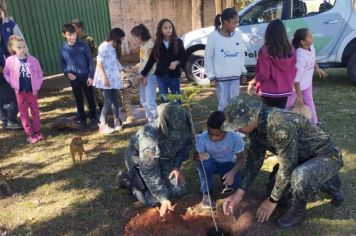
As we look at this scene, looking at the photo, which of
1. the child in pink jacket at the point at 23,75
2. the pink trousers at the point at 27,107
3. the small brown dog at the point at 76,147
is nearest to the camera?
the small brown dog at the point at 76,147

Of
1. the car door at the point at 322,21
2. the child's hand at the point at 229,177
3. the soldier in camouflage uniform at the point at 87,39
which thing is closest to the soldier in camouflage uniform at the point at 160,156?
the child's hand at the point at 229,177

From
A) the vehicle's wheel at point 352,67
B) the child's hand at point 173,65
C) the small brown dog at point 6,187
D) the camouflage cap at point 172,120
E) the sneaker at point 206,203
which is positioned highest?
the child's hand at point 173,65

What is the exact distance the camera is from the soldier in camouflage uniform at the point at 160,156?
323 centimetres

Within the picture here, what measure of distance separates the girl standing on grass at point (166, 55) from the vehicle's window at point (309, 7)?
11.4 ft

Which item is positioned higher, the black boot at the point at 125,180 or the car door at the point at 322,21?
the car door at the point at 322,21

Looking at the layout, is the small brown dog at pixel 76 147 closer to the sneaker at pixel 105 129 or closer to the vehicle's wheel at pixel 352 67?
the sneaker at pixel 105 129

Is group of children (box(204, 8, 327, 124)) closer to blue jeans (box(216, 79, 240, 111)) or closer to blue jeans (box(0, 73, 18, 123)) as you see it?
blue jeans (box(216, 79, 240, 111))

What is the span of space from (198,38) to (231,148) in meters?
4.98

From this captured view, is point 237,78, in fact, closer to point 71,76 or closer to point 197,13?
point 71,76

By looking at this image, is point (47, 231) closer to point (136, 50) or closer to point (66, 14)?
point (66, 14)

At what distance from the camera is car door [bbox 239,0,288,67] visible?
25.8 feet

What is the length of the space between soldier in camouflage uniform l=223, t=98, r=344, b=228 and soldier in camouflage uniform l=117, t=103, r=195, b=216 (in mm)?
548

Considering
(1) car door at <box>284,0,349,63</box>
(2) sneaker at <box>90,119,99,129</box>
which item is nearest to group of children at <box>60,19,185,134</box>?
(2) sneaker at <box>90,119,99,129</box>

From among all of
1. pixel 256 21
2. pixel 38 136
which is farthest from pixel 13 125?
pixel 256 21
